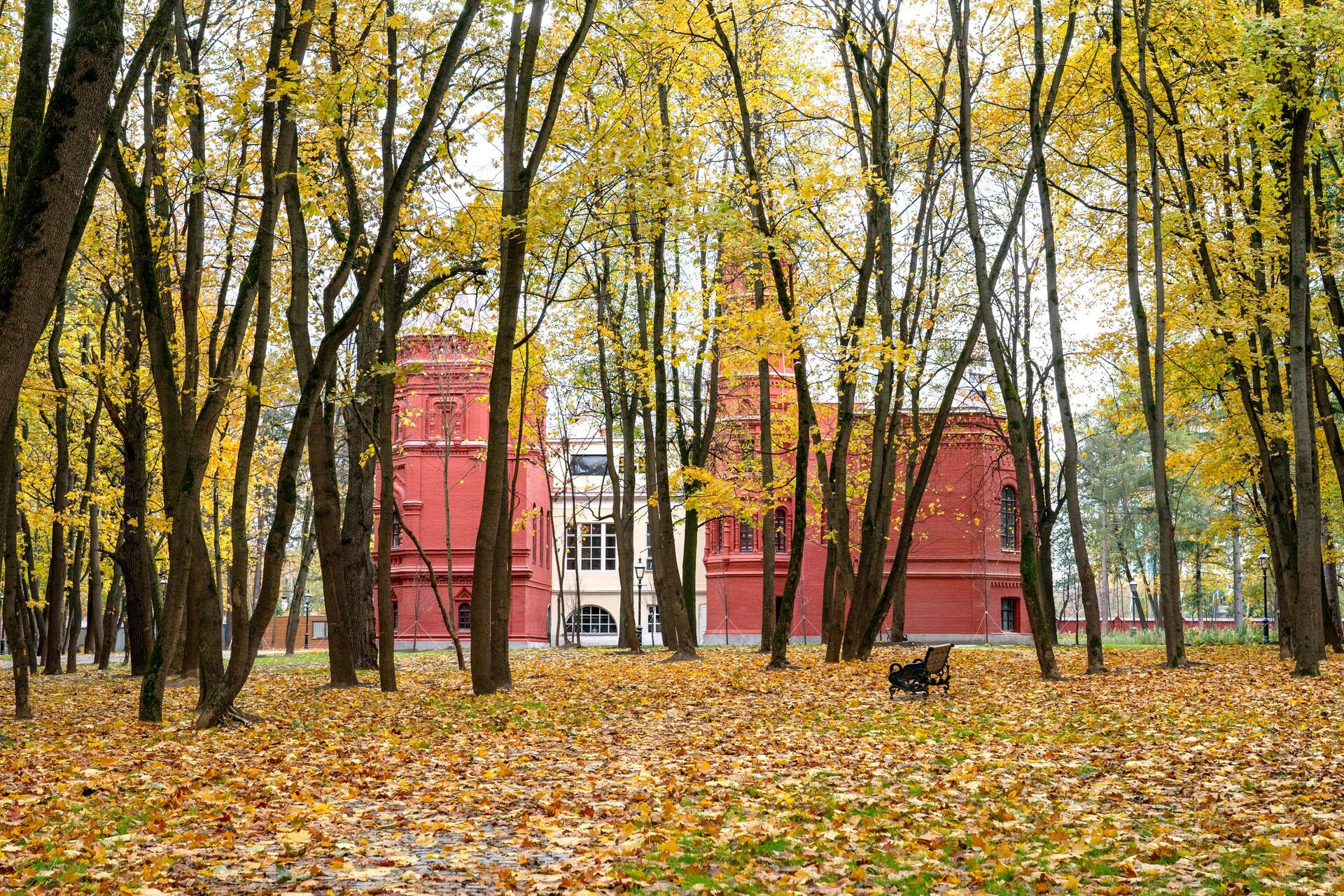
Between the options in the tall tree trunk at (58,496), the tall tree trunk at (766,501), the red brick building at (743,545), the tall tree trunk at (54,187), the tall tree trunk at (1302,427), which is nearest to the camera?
the tall tree trunk at (54,187)

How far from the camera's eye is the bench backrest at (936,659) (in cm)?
1395

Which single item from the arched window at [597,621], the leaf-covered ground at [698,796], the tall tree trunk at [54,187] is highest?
the tall tree trunk at [54,187]

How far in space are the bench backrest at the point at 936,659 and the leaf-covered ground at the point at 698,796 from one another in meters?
0.41

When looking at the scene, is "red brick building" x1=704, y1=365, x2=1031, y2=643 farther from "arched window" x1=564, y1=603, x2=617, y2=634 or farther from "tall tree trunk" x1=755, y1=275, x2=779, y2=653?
"arched window" x1=564, y1=603, x2=617, y2=634

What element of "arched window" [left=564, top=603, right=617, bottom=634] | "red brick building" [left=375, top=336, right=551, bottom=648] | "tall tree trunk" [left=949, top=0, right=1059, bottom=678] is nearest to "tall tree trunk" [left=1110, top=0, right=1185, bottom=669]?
"tall tree trunk" [left=949, top=0, right=1059, bottom=678]

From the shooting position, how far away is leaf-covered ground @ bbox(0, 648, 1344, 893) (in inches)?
220

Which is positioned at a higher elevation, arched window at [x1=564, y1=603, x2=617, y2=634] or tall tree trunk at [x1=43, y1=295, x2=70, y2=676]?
tall tree trunk at [x1=43, y1=295, x2=70, y2=676]

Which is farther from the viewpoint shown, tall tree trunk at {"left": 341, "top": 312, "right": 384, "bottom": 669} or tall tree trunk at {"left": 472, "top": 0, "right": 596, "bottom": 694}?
tall tree trunk at {"left": 341, "top": 312, "right": 384, "bottom": 669}

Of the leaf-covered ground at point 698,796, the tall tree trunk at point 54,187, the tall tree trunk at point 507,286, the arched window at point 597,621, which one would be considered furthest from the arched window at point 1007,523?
the tall tree trunk at point 54,187

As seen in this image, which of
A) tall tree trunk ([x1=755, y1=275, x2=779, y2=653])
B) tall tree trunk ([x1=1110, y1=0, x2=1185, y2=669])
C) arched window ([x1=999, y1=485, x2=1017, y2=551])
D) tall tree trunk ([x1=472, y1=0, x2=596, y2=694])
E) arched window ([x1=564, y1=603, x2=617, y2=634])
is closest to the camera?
tall tree trunk ([x1=472, y1=0, x2=596, y2=694])

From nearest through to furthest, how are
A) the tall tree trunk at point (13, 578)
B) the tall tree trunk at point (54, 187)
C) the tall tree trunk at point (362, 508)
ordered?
1. the tall tree trunk at point (54, 187)
2. the tall tree trunk at point (13, 578)
3. the tall tree trunk at point (362, 508)

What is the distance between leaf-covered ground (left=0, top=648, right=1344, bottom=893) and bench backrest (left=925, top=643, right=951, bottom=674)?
41cm

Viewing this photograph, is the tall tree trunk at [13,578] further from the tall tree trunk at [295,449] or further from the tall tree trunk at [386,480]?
the tall tree trunk at [386,480]

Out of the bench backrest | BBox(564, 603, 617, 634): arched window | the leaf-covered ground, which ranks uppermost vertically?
the bench backrest
